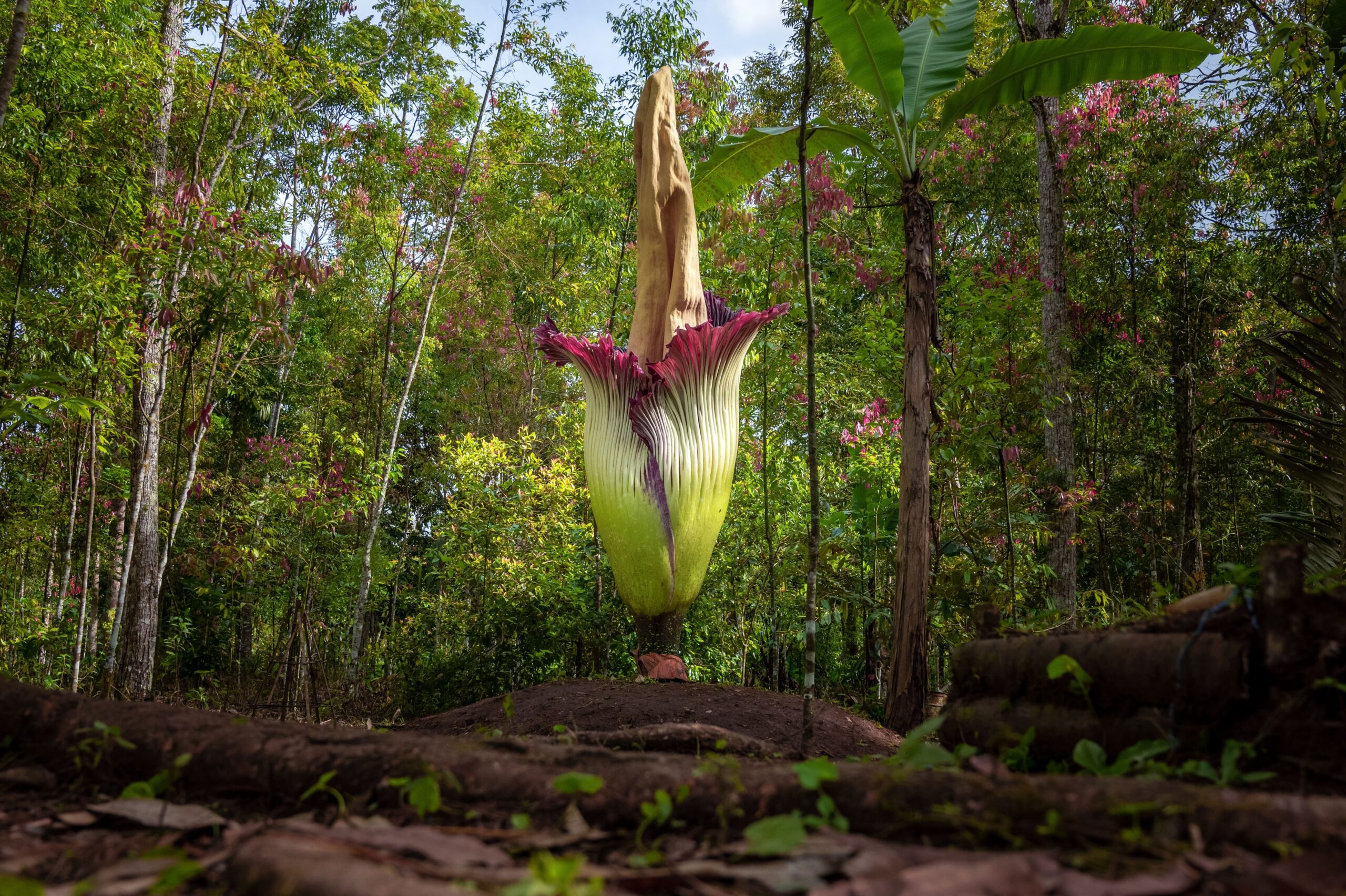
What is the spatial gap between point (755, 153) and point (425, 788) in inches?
153

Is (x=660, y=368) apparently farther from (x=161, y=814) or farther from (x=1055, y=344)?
(x=1055, y=344)

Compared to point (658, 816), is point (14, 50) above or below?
above

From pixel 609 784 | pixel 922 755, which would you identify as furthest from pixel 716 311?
pixel 609 784

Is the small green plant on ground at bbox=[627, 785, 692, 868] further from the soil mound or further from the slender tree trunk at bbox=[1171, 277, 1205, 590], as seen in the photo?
the slender tree trunk at bbox=[1171, 277, 1205, 590]

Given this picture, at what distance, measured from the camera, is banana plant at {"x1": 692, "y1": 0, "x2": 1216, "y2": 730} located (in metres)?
3.33

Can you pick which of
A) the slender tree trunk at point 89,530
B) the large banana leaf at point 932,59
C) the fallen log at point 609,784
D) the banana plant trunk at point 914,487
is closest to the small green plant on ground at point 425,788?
the fallen log at point 609,784

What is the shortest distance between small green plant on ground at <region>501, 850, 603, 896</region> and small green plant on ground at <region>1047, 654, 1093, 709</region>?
114 centimetres

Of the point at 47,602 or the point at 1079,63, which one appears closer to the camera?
the point at 1079,63

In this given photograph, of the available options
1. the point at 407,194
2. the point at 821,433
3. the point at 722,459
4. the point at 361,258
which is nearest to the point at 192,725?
the point at 722,459

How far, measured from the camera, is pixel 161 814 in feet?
4.07

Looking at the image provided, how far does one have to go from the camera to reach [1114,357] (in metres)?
7.35

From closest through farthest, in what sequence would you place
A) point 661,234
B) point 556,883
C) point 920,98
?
point 556,883, point 920,98, point 661,234

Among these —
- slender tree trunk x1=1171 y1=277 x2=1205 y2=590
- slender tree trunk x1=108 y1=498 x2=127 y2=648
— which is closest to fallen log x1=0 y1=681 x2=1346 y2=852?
slender tree trunk x1=108 y1=498 x2=127 y2=648

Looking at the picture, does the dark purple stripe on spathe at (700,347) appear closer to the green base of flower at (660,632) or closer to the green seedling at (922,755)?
the green base of flower at (660,632)
